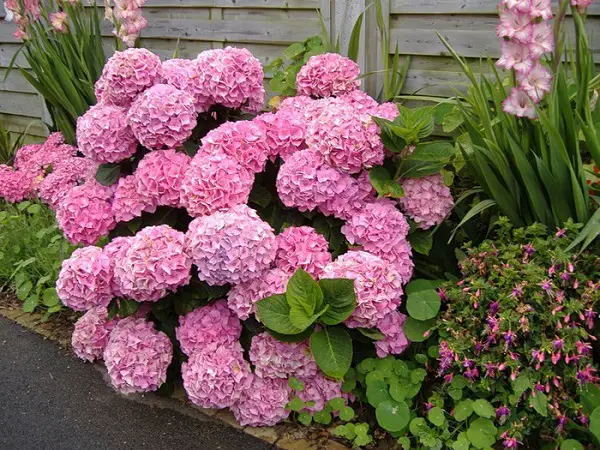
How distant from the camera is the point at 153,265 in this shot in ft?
7.57

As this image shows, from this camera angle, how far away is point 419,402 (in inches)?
97.2

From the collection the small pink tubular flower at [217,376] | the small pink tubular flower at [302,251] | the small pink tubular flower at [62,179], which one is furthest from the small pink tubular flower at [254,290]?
the small pink tubular flower at [62,179]

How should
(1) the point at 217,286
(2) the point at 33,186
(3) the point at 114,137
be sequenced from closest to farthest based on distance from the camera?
(1) the point at 217,286, (3) the point at 114,137, (2) the point at 33,186

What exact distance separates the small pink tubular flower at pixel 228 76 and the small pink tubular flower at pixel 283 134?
0.19m

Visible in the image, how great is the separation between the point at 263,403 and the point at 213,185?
0.89 m

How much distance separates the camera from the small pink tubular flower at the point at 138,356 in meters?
2.52

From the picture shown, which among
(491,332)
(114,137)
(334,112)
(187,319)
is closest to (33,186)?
(114,137)

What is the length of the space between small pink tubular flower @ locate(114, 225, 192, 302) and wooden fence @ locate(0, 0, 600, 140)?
4.99 ft

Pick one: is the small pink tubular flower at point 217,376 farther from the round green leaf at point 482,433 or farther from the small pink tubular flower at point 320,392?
the round green leaf at point 482,433

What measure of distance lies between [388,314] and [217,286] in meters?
0.70

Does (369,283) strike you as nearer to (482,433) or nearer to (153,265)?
(482,433)

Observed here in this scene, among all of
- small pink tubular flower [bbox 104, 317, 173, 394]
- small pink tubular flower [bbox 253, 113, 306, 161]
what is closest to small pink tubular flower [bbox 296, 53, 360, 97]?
small pink tubular flower [bbox 253, 113, 306, 161]

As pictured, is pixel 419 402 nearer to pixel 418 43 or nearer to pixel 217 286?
pixel 217 286

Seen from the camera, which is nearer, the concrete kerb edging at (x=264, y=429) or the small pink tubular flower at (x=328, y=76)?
the concrete kerb edging at (x=264, y=429)
